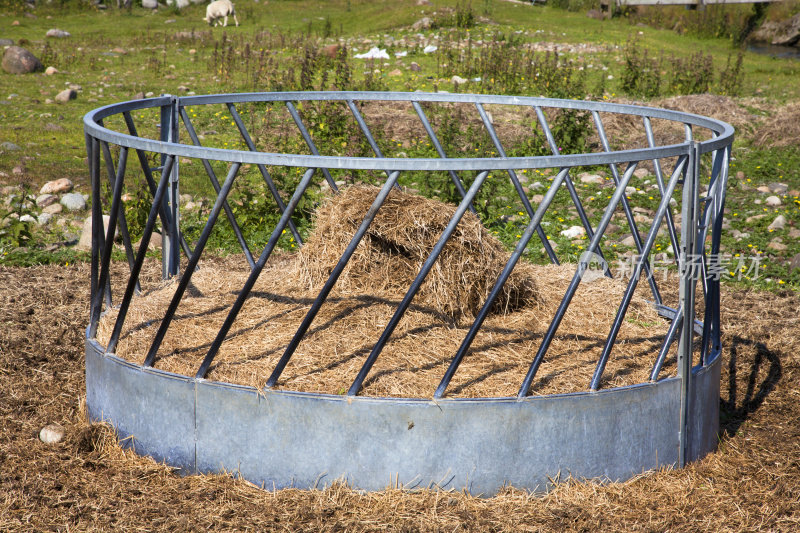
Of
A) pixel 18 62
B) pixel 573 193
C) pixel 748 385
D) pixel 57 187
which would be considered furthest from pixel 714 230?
pixel 18 62

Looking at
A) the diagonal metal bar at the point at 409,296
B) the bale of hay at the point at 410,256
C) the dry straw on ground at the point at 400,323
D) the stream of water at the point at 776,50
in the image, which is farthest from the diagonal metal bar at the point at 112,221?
the stream of water at the point at 776,50

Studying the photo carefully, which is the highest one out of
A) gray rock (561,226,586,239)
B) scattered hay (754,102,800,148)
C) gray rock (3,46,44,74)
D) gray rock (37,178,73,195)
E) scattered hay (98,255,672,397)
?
A: scattered hay (754,102,800,148)

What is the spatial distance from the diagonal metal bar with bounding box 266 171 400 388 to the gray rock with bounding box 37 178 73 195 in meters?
5.55

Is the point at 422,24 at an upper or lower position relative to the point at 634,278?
upper

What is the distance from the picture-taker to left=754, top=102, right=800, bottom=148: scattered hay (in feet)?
32.0

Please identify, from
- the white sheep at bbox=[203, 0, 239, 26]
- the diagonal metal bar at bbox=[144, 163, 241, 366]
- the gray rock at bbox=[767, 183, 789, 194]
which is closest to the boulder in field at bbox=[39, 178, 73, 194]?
the diagonal metal bar at bbox=[144, 163, 241, 366]

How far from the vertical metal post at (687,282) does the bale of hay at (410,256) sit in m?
0.98

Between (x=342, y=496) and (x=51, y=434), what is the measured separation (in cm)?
147

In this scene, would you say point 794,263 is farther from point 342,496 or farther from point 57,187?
point 57,187

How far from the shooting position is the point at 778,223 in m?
7.21

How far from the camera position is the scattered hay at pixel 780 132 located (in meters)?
9.76

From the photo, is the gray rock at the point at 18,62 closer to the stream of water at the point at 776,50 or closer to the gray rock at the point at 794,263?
the gray rock at the point at 794,263

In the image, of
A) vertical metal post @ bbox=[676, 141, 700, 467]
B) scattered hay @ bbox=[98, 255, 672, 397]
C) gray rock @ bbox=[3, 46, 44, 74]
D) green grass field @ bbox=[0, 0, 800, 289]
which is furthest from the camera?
gray rock @ bbox=[3, 46, 44, 74]

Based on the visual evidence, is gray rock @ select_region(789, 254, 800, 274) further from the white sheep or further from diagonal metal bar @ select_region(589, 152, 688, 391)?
the white sheep
